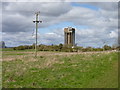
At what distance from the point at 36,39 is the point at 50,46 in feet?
161

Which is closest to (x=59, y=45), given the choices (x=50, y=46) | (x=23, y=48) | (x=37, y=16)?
(x=50, y=46)

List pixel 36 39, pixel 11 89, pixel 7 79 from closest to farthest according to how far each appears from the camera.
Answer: pixel 11 89 < pixel 7 79 < pixel 36 39

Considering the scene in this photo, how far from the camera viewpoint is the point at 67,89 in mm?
11570

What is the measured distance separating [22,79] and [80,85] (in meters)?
3.74

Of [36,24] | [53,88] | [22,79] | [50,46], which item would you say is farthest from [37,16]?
[50,46]

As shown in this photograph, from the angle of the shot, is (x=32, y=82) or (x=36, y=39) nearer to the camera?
(x=32, y=82)

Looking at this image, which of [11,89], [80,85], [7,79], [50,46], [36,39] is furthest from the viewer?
[50,46]

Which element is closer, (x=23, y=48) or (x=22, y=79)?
(x=22, y=79)

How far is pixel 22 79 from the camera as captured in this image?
1442 centimetres

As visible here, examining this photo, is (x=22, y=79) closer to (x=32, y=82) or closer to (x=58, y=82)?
(x=32, y=82)

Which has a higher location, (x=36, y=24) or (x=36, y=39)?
(x=36, y=24)

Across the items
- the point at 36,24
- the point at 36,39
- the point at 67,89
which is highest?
the point at 36,24

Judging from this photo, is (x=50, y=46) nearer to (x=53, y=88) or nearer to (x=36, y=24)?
(x=36, y=24)

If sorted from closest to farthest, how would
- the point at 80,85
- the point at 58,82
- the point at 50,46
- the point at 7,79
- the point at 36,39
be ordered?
the point at 80,85, the point at 58,82, the point at 7,79, the point at 36,39, the point at 50,46
